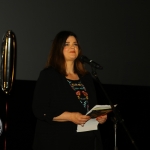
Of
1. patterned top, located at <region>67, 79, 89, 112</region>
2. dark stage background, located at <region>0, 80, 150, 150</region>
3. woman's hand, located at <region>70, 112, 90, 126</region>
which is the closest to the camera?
woman's hand, located at <region>70, 112, 90, 126</region>

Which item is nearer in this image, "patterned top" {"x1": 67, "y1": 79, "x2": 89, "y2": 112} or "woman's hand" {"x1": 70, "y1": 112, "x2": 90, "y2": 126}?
"woman's hand" {"x1": 70, "y1": 112, "x2": 90, "y2": 126}

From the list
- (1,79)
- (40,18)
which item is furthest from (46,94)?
(40,18)

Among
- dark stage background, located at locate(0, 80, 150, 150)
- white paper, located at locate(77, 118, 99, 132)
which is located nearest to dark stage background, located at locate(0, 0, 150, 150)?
dark stage background, located at locate(0, 80, 150, 150)

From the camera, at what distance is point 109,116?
3.72 m

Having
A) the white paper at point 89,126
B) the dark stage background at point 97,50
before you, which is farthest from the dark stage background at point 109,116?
the white paper at point 89,126

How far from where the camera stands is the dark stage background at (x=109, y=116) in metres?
3.23

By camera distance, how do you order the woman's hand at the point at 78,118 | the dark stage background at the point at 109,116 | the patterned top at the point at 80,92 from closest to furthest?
the woman's hand at the point at 78,118 → the patterned top at the point at 80,92 → the dark stage background at the point at 109,116

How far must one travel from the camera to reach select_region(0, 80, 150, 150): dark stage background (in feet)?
10.6

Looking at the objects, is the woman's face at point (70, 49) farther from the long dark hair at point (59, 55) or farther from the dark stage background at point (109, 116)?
the dark stage background at point (109, 116)

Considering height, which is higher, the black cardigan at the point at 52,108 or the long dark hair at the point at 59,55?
the long dark hair at the point at 59,55

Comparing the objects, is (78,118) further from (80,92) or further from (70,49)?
(70,49)

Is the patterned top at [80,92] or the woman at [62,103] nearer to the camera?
the woman at [62,103]

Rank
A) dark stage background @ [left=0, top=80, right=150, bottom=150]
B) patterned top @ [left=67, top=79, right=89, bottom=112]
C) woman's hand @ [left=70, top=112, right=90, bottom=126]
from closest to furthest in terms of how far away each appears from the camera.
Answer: woman's hand @ [left=70, top=112, right=90, bottom=126] → patterned top @ [left=67, top=79, right=89, bottom=112] → dark stage background @ [left=0, top=80, right=150, bottom=150]

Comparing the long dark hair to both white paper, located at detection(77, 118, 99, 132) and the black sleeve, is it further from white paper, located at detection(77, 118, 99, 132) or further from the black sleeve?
white paper, located at detection(77, 118, 99, 132)
